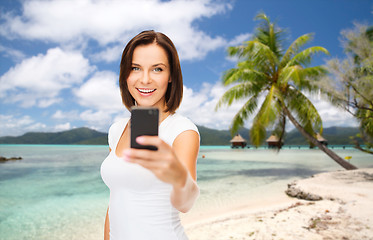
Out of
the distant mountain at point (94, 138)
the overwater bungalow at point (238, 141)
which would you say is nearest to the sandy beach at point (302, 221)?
the overwater bungalow at point (238, 141)

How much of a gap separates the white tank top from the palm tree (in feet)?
32.2

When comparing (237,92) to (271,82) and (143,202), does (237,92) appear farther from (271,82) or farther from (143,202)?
(143,202)

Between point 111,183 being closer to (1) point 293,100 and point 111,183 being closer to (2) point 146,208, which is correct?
(2) point 146,208

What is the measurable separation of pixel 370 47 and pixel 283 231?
7.45m

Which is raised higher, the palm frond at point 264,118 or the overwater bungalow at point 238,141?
the palm frond at point 264,118

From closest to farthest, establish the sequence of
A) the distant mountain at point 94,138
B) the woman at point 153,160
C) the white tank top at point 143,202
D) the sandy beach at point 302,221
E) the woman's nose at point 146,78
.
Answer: the woman at point 153,160 → the white tank top at point 143,202 → the woman's nose at point 146,78 → the sandy beach at point 302,221 → the distant mountain at point 94,138

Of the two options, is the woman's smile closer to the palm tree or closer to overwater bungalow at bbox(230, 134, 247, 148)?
the palm tree

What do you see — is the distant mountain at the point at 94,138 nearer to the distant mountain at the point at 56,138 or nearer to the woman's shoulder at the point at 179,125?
the distant mountain at the point at 56,138

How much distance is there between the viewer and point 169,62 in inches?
44.1

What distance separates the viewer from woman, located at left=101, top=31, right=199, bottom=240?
63 cm

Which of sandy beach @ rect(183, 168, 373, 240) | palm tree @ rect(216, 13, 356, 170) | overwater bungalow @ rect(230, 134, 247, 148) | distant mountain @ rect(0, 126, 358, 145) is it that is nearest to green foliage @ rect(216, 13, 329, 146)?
palm tree @ rect(216, 13, 356, 170)

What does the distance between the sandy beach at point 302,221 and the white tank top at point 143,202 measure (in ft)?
13.1

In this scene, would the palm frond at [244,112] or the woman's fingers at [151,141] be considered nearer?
the woman's fingers at [151,141]

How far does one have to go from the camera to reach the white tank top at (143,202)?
0.92 metres
